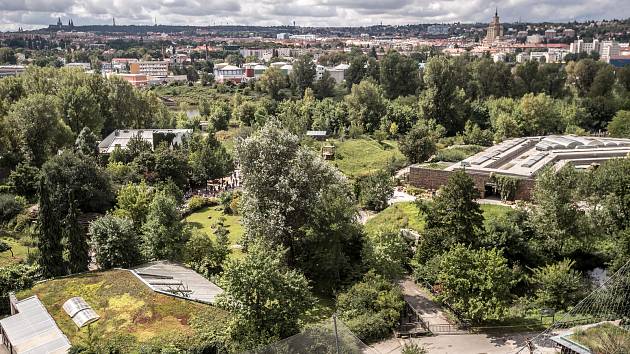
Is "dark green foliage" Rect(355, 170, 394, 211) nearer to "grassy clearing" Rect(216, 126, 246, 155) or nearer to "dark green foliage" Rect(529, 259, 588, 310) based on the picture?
"dark green foliage" Rect(529, 259, 588, 310)

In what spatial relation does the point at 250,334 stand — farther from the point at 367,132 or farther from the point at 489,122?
the point at 489,122

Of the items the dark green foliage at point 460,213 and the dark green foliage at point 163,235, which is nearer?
the dark green foliage at point 460,213

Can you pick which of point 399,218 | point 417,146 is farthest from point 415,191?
point 417,146

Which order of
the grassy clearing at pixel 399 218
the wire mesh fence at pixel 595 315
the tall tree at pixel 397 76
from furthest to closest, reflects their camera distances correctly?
the tall tree at pixel 397 76, the grassy clearing at pixel 399 218, the wire mesh fence at pixel 595 315

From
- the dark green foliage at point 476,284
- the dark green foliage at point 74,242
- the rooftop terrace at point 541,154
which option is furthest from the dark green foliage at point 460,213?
the dark green foliage at point 74,242

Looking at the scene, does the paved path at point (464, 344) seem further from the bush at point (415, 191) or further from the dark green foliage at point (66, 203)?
the bush at point (415, 191)
